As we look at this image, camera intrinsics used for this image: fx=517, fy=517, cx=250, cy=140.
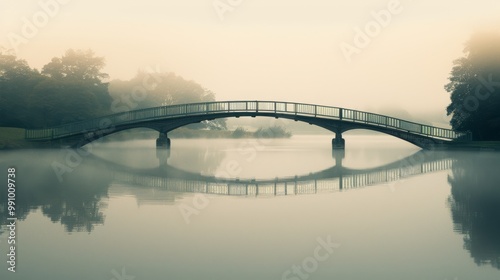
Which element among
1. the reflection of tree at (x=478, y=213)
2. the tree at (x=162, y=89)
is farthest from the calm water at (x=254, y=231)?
the tree at (x=162, y=89)

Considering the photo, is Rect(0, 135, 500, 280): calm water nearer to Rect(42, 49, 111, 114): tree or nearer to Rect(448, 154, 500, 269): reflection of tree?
Rect(448, 154, 500, 269): reflection of tree

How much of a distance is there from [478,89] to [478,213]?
139ft

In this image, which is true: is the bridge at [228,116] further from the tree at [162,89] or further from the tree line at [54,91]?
the tree at [162,89]

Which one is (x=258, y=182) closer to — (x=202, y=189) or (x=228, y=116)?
(x=202, y=189)

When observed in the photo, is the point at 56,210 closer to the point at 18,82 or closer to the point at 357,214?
the point at 357,214

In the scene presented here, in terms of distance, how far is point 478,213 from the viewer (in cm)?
1298

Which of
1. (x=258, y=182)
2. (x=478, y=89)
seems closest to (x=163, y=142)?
(x=478, y=89)

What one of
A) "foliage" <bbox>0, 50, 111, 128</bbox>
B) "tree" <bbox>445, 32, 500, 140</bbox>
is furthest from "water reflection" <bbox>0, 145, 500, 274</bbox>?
"foliage" <bbox>0, 50, 111, 128</bbox>

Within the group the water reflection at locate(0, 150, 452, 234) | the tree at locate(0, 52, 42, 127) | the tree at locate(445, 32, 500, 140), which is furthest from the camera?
the tree at locate(0, 52, 42, 127)

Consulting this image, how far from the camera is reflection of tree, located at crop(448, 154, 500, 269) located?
357 inches

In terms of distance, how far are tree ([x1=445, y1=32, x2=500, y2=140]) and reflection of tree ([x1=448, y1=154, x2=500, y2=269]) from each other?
30.3 metres

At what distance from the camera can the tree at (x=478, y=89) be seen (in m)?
50.6

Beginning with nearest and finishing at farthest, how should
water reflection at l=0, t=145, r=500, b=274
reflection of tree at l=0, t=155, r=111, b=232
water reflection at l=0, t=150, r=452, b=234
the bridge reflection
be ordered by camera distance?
water reflection at l=0, t=145, r=500, b=274, reflection of tree at l=0, t=155, r=111, b=232, water reflection at l=0, t=150, r=452, b=234, the bridge reflection

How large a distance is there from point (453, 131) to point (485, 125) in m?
3.42
